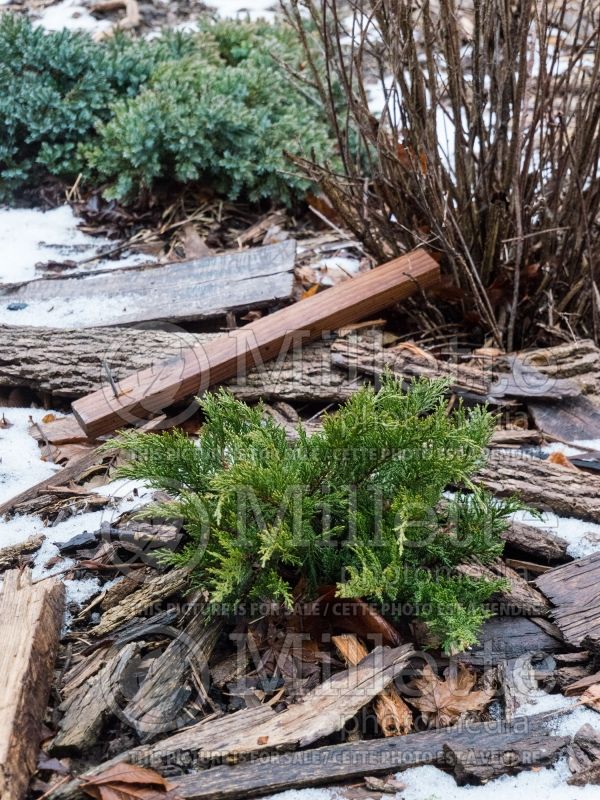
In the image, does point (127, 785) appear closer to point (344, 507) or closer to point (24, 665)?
point (24, 665)

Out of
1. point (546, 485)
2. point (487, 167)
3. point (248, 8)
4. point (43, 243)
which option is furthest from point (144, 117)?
point (546, 485)

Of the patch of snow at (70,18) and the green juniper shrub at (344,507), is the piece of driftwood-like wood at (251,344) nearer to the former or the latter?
the green juniper shrub at (344,507)

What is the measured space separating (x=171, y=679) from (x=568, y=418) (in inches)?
67.5

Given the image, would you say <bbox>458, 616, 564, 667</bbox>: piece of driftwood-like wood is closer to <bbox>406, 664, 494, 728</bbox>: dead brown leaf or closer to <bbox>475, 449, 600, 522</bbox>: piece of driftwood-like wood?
<bbox>406, 664, 494, 728</bbox>: dead brown leaf

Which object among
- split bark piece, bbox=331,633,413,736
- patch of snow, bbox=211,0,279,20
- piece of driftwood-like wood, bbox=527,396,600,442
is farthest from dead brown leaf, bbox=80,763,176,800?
patch of snow, bbox=211,0,279,20

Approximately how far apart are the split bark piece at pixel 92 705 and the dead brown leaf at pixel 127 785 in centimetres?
11

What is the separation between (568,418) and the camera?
9.66 ft

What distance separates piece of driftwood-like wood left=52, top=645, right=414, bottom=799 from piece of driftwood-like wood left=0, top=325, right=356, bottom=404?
1.16 m

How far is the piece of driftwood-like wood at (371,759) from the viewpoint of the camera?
1768mm

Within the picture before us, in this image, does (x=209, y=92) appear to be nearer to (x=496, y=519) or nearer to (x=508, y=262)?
(x=508, y=262)

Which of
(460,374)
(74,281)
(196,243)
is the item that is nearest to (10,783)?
(460,374)

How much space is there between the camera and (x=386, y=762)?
184 centimetres

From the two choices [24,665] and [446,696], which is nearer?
[24,665]

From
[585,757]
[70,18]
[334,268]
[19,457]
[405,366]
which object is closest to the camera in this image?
[585,757]
